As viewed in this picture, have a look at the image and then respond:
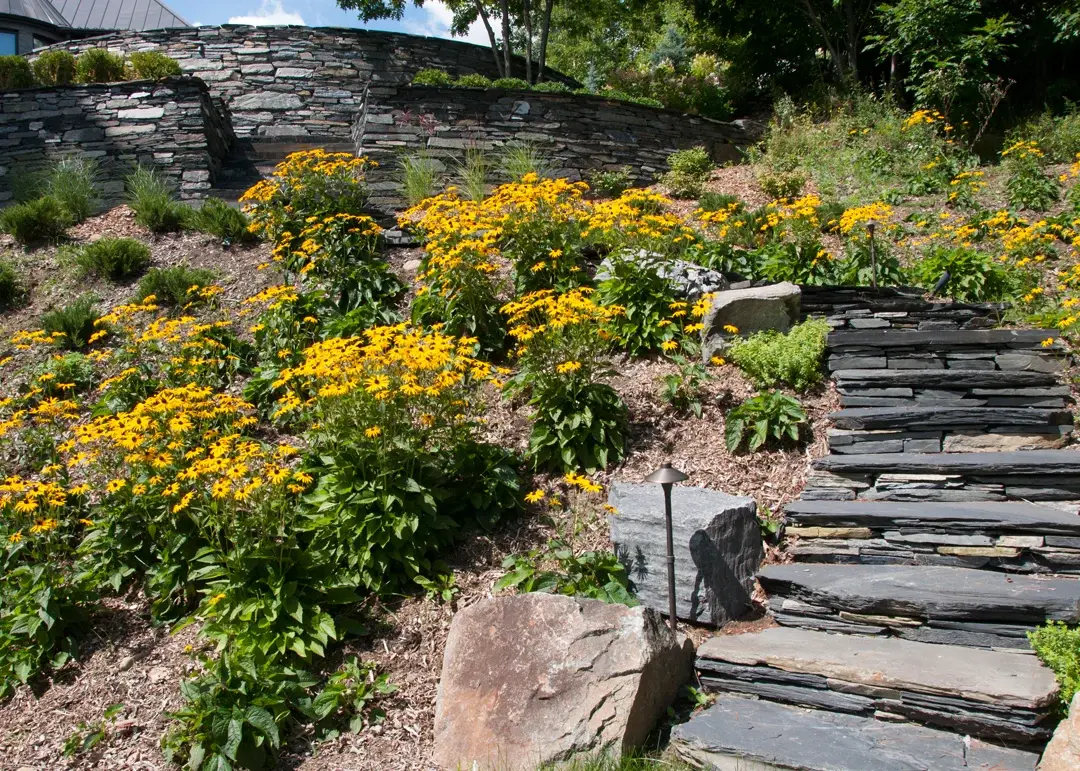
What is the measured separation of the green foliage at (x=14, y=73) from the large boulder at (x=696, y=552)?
38.0 ft

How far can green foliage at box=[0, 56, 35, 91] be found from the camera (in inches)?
451

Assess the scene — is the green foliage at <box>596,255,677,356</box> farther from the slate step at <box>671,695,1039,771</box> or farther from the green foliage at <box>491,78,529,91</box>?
the green foliage at <box>491,78,529,91</box>

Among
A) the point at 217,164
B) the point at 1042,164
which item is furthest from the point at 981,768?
the point at 217,164

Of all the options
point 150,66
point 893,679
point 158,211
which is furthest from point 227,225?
point 893,679

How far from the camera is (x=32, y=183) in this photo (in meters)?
9.66

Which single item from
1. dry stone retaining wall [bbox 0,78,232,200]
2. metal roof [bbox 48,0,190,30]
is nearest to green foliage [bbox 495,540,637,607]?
dry stone retaining wall [bbox 0,78,232,200]

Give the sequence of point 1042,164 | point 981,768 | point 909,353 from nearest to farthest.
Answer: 1. point 981,768
2. point 909,353
3. point 1042,164

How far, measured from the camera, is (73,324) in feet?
22.1

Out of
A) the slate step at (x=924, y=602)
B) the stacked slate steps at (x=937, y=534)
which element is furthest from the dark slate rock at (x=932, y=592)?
the stacked slate steps at (x=937, y=534)

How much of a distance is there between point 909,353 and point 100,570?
5202 millimetres

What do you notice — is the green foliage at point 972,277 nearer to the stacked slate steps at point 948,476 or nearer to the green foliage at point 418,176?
the stacked slate steps at point 948,476

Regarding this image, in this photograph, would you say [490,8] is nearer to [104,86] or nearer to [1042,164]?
[104,86]

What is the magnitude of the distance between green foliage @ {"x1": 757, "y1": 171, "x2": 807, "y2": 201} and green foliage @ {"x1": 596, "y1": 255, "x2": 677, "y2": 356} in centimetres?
369

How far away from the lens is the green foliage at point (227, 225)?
27.0 feet
